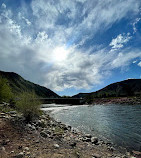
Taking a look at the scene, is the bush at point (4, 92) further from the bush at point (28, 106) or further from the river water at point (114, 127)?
the river water at point (114, 127)

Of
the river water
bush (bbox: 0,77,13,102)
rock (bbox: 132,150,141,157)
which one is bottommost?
rock (bbox: 132,150,141,157)

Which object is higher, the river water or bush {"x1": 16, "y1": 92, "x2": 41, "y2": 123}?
→ bush {"x1": 16, "y1": 92, "x2": 41, "y2": 123}

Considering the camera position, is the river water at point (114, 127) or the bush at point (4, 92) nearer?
the river water at point (114, 127)

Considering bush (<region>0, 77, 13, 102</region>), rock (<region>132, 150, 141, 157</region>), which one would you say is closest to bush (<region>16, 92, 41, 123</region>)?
rock (<region>132, 150, 141, 157</region>)

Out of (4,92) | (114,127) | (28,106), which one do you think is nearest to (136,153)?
(114,127)

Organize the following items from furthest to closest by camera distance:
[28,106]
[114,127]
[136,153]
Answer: [114,127]
[28,106]
[136,153]

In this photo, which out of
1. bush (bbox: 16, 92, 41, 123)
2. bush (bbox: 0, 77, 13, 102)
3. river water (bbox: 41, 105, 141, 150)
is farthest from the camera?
bush (bbox: 0, 77, 13, 102)

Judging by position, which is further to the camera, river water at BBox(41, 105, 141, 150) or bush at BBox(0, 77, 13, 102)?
bush at BBox(0, 77, 13, 102)

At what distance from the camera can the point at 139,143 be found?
10125 millimetres

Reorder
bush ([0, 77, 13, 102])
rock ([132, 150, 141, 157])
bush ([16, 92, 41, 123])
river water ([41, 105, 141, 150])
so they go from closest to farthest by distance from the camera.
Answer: rock ([132, 150, 141, 157]) < river water ([41, 105, 141, 150]) < bush ([16, 92, 41, 123]) < bush ([0, 77, 13, 102])

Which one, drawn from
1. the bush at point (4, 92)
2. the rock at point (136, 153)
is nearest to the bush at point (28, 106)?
the rock at point (136, 153)

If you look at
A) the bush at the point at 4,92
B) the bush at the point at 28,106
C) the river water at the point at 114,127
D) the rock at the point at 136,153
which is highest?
the bush at the point at 4,92

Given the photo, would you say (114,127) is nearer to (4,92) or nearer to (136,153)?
(136,153)

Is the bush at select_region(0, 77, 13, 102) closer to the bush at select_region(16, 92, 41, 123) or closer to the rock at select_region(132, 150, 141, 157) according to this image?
the bush at select_region(16, 92, 41, 123)
